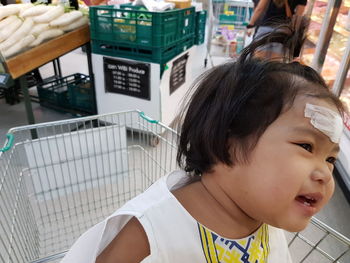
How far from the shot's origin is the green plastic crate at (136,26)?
1979mm

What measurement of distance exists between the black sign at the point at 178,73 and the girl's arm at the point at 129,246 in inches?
73.6

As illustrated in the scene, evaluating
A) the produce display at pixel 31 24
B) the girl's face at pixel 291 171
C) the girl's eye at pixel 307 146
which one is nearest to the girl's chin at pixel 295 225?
the girl's face at pixel 291 171

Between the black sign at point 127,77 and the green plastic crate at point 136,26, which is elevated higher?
the green plastic crate at point 136,26

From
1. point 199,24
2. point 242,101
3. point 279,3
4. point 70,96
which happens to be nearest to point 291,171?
point 242,101

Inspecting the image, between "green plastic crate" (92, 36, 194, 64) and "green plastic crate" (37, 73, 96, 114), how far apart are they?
1.48ft

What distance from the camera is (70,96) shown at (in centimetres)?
280

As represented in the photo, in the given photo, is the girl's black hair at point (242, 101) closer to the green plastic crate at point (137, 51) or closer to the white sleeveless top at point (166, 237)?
the white sleeveless top at point (166, 237)

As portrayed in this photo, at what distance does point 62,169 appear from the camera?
48.8 inches

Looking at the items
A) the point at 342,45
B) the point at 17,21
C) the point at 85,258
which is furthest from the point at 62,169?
the point at 342,45

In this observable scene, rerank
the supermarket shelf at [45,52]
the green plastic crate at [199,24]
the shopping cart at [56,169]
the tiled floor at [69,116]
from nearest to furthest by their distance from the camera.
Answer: the shopping cart at [56,169], the tiled floor at [69,116], the supermarket shelf at [45,52], the green plastic crate at [199,24]

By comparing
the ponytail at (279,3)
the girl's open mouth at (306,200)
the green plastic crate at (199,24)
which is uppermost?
the ponytail at (279,3)

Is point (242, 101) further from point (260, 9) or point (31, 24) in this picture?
point (260, 9)

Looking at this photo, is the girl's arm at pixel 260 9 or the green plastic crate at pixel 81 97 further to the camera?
the girl's arm at pixel 260 9

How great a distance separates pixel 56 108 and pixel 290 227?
9.22 ft
